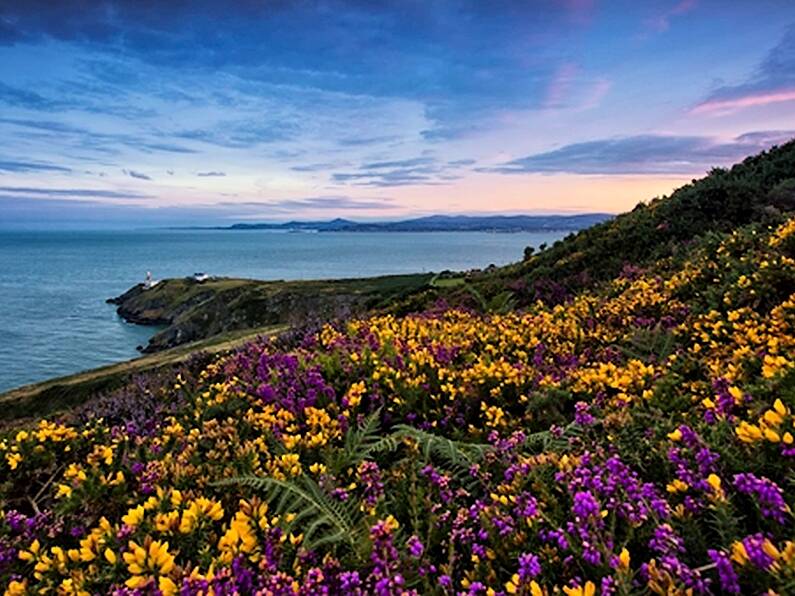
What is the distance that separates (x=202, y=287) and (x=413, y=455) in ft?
425

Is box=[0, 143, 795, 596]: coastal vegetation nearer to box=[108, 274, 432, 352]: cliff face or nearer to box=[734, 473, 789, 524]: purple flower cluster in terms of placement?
box=[734, 473, 789, 524]: purple flower cluster

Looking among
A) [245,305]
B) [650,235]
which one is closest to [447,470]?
[650,235]

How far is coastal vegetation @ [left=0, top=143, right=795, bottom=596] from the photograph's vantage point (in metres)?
2.66

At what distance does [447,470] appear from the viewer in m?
4.22

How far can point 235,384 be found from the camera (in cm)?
685

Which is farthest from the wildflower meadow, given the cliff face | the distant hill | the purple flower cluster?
the cliff face

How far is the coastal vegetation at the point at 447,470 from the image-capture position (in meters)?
2.66

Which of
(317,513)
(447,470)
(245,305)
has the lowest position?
(245,305)

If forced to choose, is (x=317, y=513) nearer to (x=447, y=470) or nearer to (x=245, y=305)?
(x=447, y=470)

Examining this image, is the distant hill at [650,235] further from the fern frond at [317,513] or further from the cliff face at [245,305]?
the cliff face at [245,305]

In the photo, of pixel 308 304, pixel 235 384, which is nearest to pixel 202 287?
pixel 308 304

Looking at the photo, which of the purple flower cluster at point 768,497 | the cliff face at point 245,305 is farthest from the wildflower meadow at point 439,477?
the cliff face at point 245,305

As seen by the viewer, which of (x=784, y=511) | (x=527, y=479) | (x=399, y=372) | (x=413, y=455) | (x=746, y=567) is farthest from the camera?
(x=399, y=372)

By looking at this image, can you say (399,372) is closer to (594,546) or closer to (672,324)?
(594,546)
